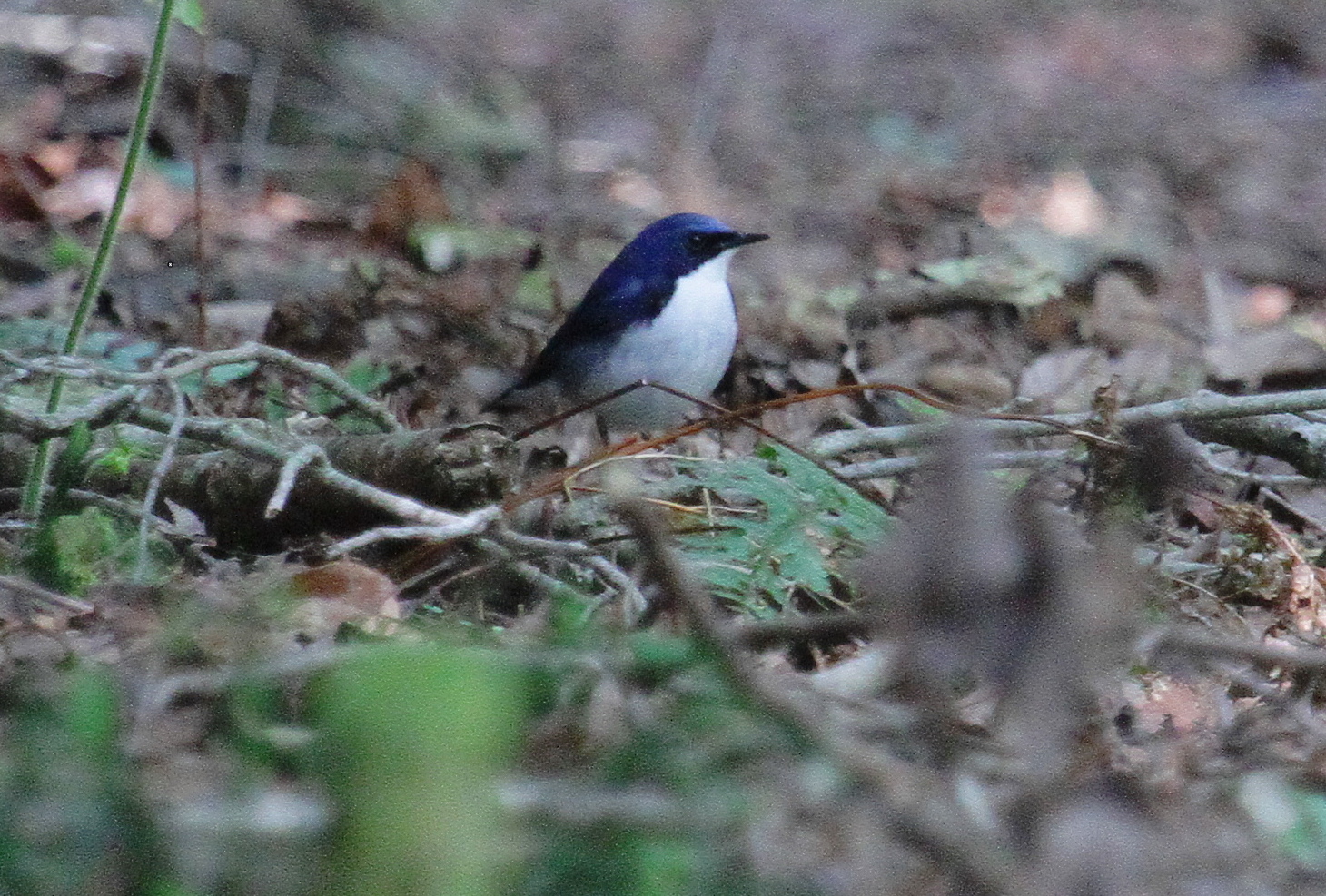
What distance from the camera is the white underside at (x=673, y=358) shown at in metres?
6.26

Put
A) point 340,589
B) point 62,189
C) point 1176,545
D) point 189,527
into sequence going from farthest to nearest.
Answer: point 62,189
point 1176,545
point 189,527
point 340,589

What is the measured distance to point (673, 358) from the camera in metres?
6.33

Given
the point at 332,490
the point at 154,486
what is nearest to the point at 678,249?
the point at 332,490

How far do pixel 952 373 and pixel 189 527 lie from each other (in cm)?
347

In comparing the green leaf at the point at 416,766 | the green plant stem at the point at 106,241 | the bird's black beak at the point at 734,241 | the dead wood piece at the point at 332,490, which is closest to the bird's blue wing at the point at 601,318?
the bird's black beak at the point at 734,241

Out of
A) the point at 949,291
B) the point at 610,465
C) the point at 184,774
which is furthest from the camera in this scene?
the point at 949,291

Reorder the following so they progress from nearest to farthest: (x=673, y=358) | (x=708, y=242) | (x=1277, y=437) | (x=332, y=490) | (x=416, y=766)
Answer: (x=416, y=766) < (x=332, y=490) < (x=1277, y=437) < (x=673, y=358) < (x=708, y=242)

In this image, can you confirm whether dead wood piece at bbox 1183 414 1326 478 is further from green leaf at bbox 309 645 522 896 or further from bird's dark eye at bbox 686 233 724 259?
green leaf at bbox 309 645 522 896

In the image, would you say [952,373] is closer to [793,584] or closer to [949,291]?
[949,291]

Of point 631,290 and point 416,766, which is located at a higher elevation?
point 416,766

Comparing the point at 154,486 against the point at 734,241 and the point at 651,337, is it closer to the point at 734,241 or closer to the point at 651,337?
the point at 651,337

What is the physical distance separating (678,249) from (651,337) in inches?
22.3

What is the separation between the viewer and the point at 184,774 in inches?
62.9

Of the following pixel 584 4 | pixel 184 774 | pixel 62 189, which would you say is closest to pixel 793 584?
pixel 184 774
